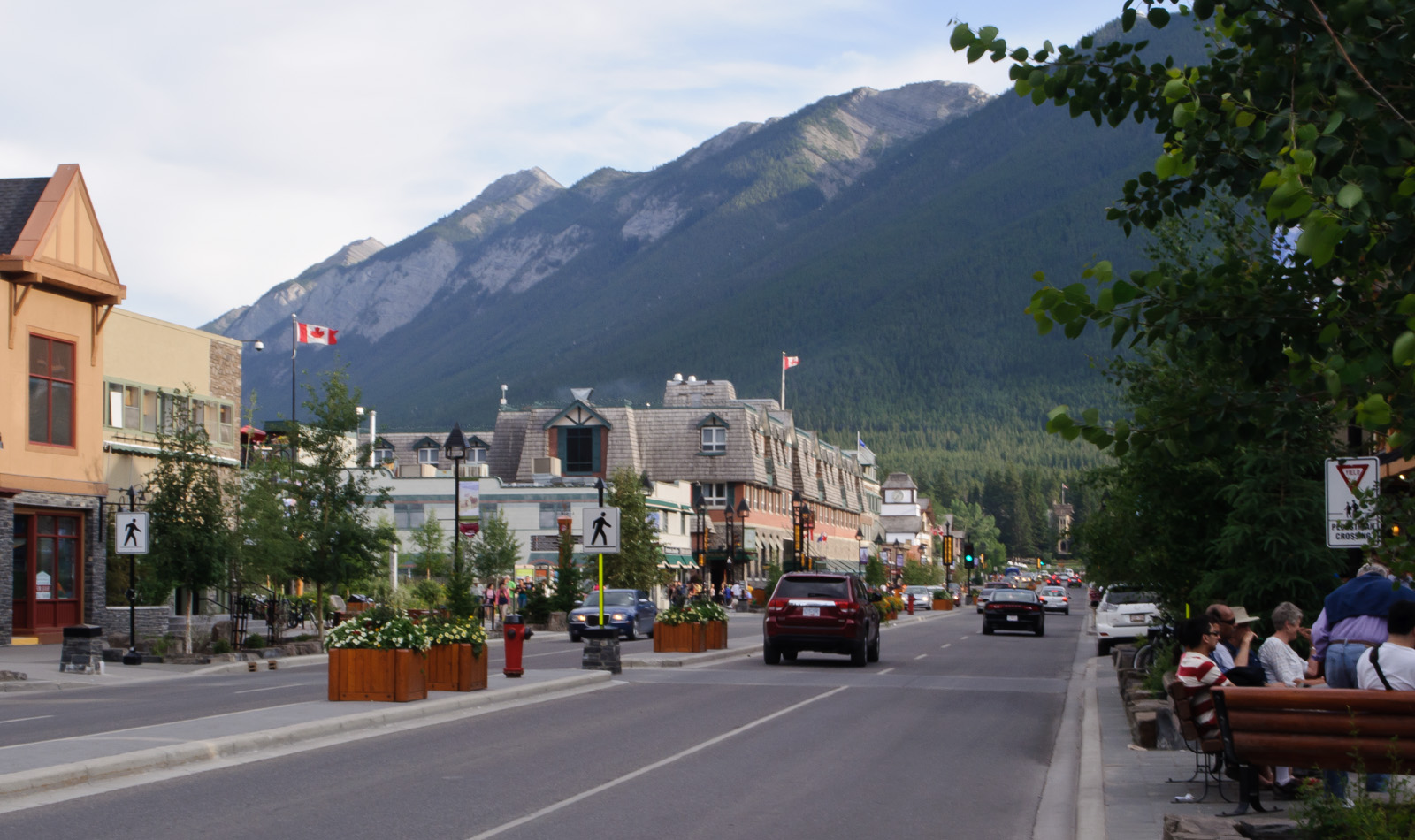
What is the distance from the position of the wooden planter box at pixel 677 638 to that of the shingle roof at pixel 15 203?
19.6 meters

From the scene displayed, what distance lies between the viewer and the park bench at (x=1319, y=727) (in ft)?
28.8

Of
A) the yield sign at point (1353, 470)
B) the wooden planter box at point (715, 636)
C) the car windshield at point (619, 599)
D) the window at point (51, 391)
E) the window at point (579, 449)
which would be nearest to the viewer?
the yield sign at point (1353, 470)

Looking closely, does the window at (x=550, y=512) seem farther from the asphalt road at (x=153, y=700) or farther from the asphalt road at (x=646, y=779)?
the asphalt road at (x=646, y=779)

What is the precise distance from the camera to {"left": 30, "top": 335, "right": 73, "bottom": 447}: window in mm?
36188

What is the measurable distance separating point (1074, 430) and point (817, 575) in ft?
75.5

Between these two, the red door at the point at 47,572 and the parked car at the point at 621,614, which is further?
the parked car at the point at 621,614

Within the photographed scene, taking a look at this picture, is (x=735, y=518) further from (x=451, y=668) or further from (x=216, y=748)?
(x=216, y=748)

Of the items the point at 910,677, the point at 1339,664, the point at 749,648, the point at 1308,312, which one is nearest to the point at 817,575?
the point at 910,677

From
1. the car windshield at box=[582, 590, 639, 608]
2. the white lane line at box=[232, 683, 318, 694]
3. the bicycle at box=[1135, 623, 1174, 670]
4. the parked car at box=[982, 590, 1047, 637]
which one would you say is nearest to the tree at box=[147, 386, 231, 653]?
the white lane line at box=[232, 683, 318, 694]

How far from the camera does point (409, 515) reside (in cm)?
7769

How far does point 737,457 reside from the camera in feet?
286

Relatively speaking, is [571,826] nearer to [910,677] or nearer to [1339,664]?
[1339,664]

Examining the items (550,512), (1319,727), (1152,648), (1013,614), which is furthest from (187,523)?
(550,512)

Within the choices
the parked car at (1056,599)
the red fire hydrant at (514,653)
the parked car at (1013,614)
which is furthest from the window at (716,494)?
the red fire hydrant at (514,653)
